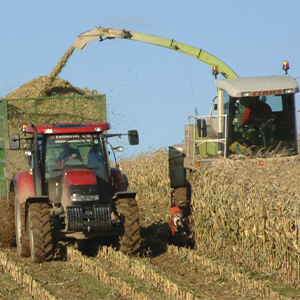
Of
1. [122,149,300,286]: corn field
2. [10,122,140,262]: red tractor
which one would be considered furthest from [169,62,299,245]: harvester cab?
[10,122,140,262]: red tractor

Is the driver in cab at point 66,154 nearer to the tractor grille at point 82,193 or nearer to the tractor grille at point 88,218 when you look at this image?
the tractor grille at point 82,193

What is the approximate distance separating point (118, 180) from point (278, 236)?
3172 millimetres

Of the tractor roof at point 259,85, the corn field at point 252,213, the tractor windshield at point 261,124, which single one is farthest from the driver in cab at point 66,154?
the tractor roof at point 259,85

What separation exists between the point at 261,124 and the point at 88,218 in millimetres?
4426

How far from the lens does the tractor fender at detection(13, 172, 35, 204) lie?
1102 cm

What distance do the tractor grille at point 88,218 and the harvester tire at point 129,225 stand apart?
263mm

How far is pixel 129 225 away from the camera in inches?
406

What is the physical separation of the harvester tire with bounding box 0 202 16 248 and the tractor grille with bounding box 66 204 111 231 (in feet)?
7.45

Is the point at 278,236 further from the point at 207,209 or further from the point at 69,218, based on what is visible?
the point at 69,218

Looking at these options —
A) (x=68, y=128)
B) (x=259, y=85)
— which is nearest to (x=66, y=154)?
(x=68, y=128)

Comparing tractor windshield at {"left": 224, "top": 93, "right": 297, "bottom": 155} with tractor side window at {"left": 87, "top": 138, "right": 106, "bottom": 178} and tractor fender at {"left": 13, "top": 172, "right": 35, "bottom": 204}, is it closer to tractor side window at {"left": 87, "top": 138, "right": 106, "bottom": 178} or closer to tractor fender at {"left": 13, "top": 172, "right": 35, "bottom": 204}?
tractor side window at {"left": 87, "top": 138, "right": 106, "bottom": 178}

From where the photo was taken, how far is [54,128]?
36.1 ft

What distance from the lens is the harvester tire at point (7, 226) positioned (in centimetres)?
1198

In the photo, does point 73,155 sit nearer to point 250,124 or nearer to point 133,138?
point 133,138
